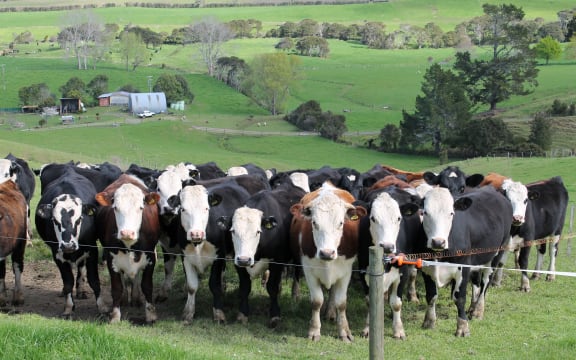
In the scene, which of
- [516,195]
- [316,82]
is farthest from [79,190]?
[316,82]

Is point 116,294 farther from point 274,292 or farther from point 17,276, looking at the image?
point 274,292

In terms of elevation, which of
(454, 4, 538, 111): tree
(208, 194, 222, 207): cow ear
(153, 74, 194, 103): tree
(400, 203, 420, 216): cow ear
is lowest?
(153, 74, 194, 103): tree

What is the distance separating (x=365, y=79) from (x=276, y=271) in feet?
340

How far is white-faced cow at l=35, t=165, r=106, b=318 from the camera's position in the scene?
1166 cm

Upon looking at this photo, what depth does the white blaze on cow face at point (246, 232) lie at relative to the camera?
445 inches

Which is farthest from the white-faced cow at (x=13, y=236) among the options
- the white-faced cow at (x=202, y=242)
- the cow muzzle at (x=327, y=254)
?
the cow muzzle at (x=327, y=254)

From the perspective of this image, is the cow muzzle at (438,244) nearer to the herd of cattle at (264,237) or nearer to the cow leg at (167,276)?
the herd of cattle at (264,237)

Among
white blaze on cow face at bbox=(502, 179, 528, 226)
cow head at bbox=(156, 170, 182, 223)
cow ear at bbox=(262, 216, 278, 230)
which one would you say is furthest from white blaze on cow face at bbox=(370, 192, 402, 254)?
white blaze on cow face at bbox=(502, 179, 528, 226)

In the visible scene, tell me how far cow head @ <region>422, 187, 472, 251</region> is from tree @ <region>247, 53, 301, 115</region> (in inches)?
3362

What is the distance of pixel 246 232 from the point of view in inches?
447

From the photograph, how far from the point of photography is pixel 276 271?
11984 millimetres

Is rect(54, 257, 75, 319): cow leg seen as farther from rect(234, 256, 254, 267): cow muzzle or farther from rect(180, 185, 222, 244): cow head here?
rect(234, 256, 254, 267): cow muzzle

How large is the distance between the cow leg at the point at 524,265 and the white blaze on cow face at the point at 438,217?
3582 millimetres

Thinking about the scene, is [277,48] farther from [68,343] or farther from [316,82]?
[68,343]
